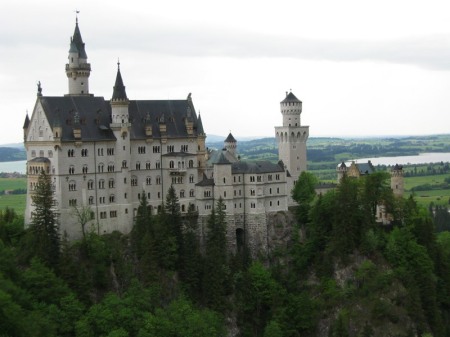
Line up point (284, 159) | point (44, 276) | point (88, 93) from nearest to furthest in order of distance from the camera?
point (44, 276) < point (88, 93) < point (284, 159)

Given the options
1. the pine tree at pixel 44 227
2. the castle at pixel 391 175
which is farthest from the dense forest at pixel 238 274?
the castle at pixel 391 175

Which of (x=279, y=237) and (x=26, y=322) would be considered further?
(x=279, y=237)

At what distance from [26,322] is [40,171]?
2977cm

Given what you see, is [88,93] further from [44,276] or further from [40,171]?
[44,276]

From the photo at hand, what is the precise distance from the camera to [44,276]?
10006 cm

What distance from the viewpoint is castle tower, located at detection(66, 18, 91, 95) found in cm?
12231

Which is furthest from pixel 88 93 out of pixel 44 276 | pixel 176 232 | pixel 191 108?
pixel 44 276

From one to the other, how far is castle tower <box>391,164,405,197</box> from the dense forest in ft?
25.9

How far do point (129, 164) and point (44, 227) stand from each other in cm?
1745

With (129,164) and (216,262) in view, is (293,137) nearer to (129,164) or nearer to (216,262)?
(129,164)

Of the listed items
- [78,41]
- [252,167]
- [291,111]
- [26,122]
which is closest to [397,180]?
[291,111]

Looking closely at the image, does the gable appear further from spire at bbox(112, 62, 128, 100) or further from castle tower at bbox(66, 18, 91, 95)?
spire at bbox(112, 62, 128, 100)

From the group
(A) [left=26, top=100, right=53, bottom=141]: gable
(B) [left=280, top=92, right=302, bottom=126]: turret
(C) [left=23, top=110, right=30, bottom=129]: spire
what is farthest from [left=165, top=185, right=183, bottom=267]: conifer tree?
(B) [left=280, top=92, right=302, bottom=126]: turret

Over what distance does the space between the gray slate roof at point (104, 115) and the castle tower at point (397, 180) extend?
118 feet
